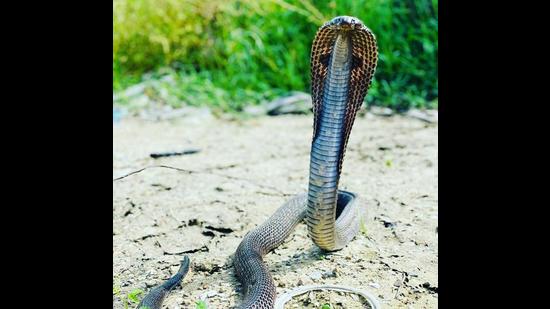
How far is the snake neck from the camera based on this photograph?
228 centimetres

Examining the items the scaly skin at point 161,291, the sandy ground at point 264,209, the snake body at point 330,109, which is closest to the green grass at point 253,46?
the sandy ground at point 264,209

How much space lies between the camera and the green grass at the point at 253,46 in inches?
232

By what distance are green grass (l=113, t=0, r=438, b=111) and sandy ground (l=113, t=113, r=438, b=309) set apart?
29.7 inches

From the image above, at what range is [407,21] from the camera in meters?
6.12

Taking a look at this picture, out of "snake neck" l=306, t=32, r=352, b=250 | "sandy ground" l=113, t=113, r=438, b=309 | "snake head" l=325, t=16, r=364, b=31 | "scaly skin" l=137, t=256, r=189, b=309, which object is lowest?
"sandy ground" l=113, t=113, r=438, b=309

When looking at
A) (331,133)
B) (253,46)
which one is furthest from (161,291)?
(253,46)

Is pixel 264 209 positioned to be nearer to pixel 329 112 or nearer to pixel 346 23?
pixel 329 112

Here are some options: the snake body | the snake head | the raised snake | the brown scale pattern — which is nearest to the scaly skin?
the raised snake

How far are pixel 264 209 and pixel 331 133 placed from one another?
3.96 feet

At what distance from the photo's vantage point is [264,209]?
3.42m

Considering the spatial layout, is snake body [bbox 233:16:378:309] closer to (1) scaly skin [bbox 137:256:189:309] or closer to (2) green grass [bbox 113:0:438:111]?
(1) scaly skin [bbox 137:256:189:309]

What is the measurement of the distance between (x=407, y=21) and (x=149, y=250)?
163 inches
